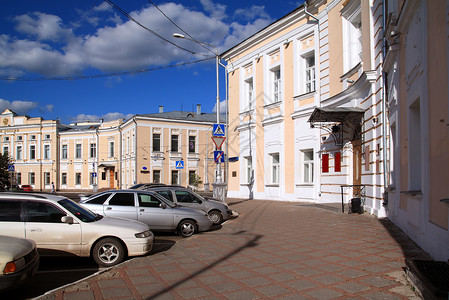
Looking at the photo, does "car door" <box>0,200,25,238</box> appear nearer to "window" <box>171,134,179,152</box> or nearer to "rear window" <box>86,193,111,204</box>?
"rear window" <box>86,193,111,204</box>

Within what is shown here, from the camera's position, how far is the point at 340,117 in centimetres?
1628

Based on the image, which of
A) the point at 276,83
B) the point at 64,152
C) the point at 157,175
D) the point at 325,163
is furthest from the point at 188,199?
the point at 64,152

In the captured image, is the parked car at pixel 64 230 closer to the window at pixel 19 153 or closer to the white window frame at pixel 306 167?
the white window frame at pixel 306 167

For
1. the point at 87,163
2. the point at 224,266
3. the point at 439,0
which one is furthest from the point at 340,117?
the point at 87,163

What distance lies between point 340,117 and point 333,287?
11747 millimetres

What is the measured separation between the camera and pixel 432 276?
4.62 metres

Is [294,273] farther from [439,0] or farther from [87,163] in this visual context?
[87,163]

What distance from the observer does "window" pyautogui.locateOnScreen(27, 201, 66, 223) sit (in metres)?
7.24

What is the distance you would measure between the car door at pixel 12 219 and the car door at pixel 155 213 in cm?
377

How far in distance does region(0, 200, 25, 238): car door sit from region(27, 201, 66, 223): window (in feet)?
0.56

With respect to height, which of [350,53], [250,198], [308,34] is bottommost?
[250,198]

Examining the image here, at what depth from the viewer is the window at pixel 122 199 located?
10711 mm

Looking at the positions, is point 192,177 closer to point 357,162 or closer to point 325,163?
point 325,163

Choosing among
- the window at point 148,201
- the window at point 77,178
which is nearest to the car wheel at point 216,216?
the window at point 148,201
